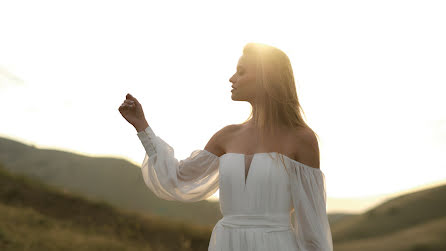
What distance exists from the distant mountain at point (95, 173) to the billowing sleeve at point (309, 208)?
1494 centimetres

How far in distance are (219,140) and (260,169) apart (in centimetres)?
64

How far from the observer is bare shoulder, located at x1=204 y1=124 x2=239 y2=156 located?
354cm

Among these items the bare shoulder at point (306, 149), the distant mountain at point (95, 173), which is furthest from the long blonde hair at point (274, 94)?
the distant mountain at point (95, 173)

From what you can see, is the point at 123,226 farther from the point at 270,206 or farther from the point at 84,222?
the point at 270,206

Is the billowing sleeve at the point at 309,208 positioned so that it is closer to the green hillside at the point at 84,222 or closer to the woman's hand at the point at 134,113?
the woman's hand at the point at 134,113

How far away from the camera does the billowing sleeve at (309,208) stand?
2.98 m

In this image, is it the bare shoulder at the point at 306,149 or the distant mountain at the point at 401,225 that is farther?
the distant mountain at the point at 401,225

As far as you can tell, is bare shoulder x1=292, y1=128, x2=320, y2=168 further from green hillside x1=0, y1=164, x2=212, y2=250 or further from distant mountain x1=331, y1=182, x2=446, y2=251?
distant mountain x1=331, y1=182, x2=446, y2=251

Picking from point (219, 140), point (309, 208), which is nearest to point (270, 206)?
point (309, 208)

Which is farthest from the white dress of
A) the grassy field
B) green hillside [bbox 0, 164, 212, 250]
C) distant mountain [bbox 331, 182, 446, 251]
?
distant mountain [bbox 331, 182, 446, 251]

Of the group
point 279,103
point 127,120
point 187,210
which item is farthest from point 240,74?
point 187,210

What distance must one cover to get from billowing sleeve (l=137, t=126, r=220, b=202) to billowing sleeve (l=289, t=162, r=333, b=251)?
0.80 meters

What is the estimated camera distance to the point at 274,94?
10.7 ft

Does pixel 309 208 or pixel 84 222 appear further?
pixel 84 222
